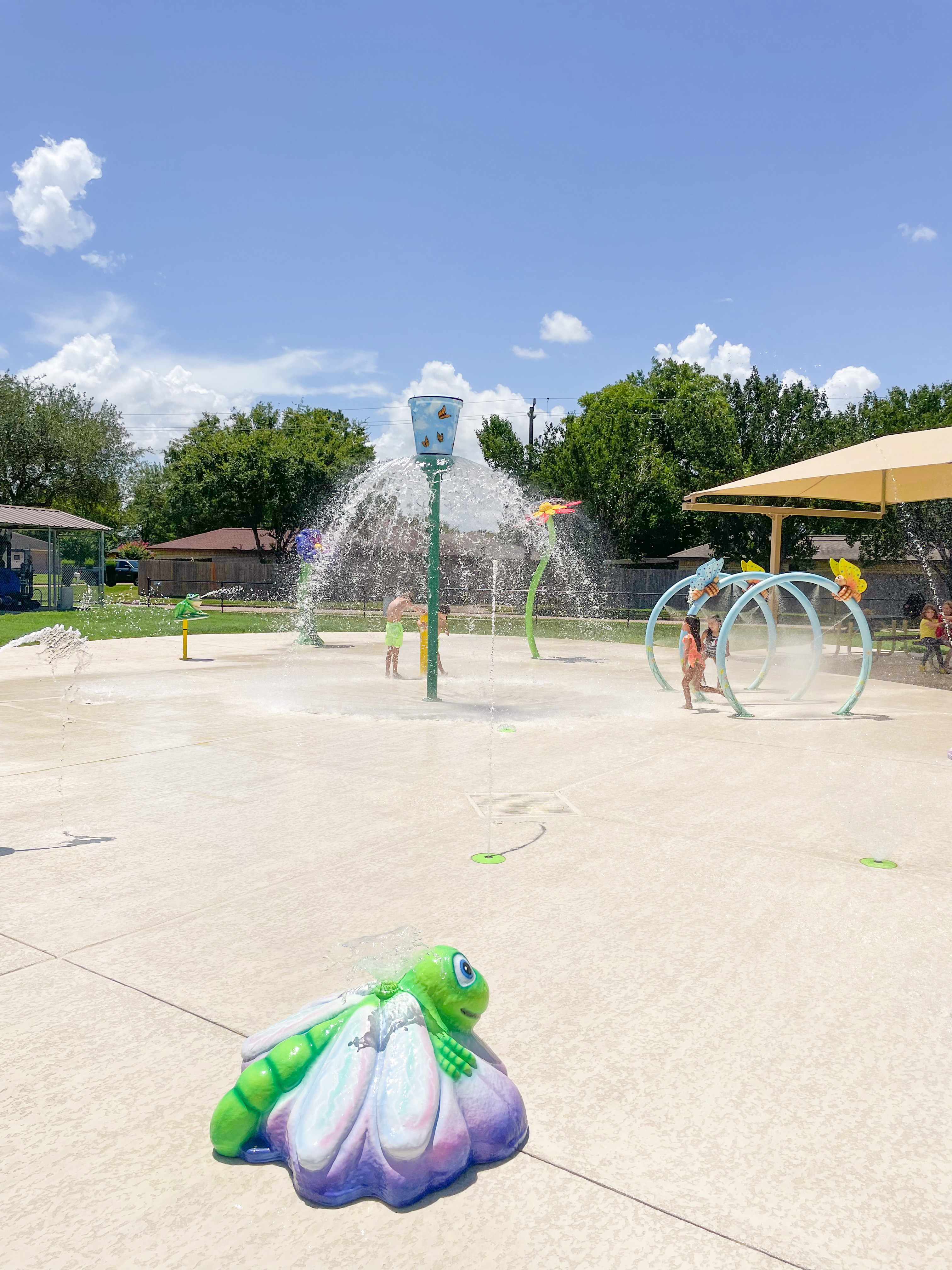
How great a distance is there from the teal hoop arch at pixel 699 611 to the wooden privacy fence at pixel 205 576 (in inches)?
1320

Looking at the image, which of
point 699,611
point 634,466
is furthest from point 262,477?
point 699,611

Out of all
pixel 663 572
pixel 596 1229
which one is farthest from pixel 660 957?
pixel 663 572

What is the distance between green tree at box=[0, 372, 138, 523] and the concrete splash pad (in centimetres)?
3988

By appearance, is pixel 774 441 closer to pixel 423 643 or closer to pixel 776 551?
pixel 776 551

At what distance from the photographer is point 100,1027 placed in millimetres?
3414

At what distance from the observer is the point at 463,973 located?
2.89m

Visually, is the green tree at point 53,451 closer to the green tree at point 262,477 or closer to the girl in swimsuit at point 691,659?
the green tree at point 262,477

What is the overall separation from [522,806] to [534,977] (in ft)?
9.15

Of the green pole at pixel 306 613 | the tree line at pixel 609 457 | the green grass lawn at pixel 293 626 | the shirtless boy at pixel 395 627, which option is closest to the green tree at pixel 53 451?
the tree line at pixel 609 457

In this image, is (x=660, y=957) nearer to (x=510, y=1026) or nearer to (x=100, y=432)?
(x=510, y=1026)

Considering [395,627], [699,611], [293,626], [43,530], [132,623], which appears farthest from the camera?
[43,530]

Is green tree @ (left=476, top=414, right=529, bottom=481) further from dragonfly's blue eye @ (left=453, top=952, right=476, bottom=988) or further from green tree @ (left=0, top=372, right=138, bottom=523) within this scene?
dragonfly's blue eye @ (left=453, top=952, right=476, bottom=988)

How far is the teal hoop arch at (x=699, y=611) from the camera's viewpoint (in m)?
11.9

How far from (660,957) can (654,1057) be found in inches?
34.3
